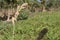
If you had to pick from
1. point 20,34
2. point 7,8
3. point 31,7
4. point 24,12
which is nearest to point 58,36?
point 20,34

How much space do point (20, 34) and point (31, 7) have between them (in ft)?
17.4

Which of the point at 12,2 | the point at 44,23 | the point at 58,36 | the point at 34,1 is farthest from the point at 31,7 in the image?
the point at 58,36

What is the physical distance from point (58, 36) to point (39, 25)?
1.62 meters

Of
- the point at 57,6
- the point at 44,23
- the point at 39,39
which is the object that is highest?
the point at 39,39

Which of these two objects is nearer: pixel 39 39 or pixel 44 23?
pixel 39 39

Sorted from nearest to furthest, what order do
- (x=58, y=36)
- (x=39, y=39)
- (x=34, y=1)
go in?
(x=39, y=39) < (x=58, y=36) < (x=34, y=1)

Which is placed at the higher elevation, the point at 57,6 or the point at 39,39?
the point at 39,39

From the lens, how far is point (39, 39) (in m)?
1.85

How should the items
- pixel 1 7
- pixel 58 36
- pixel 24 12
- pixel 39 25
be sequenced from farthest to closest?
pixel 1 7
pixel 24 12
pixel 39 25
pixel 58 36

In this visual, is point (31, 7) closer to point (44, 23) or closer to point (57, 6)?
point (57, 6)

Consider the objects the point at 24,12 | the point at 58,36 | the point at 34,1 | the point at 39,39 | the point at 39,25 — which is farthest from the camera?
the point at 34,1

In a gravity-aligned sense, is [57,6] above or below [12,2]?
below

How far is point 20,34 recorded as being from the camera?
702 cm

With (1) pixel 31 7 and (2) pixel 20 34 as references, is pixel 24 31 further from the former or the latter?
(1) pixel 31 7
